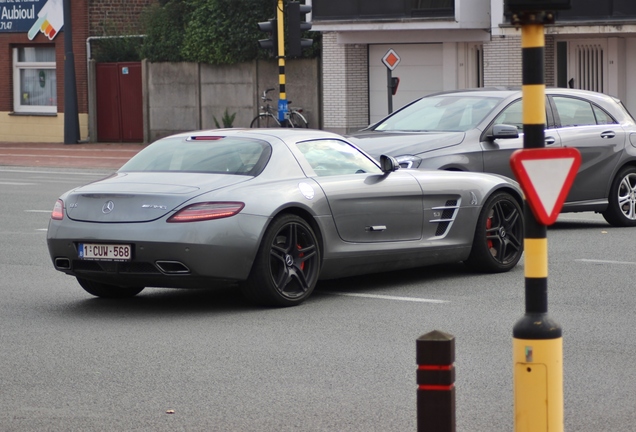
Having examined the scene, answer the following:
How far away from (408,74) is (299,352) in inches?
1075

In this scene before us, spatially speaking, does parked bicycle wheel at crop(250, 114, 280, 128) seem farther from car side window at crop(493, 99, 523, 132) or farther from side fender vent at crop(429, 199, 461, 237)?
side fender vent at crop(429, 199, 461, 237)

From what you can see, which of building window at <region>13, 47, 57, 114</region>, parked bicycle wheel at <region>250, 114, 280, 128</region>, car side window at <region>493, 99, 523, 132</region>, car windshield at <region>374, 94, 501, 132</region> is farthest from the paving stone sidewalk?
car side window at <region>493, 99, 523, 132</region>

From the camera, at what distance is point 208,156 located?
32.9 ft

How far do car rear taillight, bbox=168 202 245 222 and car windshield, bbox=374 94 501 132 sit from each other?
18.8ft

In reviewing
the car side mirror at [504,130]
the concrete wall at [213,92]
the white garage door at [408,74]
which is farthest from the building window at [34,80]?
the car side mirror at [504,130]

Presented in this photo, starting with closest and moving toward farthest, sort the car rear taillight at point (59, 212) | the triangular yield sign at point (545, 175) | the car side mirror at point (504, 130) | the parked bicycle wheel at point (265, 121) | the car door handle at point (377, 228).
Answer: the triangular yield sign at point (545, 175), the car rear taillight at point (59, 212), the car door handle at point (377, 228), the car side mirror at point (504, 130), the parked bicycle wheel at point (265, 121)

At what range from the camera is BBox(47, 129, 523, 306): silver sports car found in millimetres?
9125

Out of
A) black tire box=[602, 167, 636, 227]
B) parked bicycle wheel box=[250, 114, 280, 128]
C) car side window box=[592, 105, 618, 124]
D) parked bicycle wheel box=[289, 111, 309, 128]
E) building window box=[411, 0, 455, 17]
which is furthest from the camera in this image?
parked bicycle wheel box=[250, 114, 280, 128]

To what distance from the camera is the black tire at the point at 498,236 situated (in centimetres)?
1107

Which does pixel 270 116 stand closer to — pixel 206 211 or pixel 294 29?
pixel 294 29

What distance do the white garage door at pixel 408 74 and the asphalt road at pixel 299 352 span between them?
22.7 m

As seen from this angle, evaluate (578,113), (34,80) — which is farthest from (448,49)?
(578,113)

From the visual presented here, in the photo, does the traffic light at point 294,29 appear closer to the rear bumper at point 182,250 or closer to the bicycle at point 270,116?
the bicycle at point 270,116

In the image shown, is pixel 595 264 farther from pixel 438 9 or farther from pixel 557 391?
pixel 438 9
